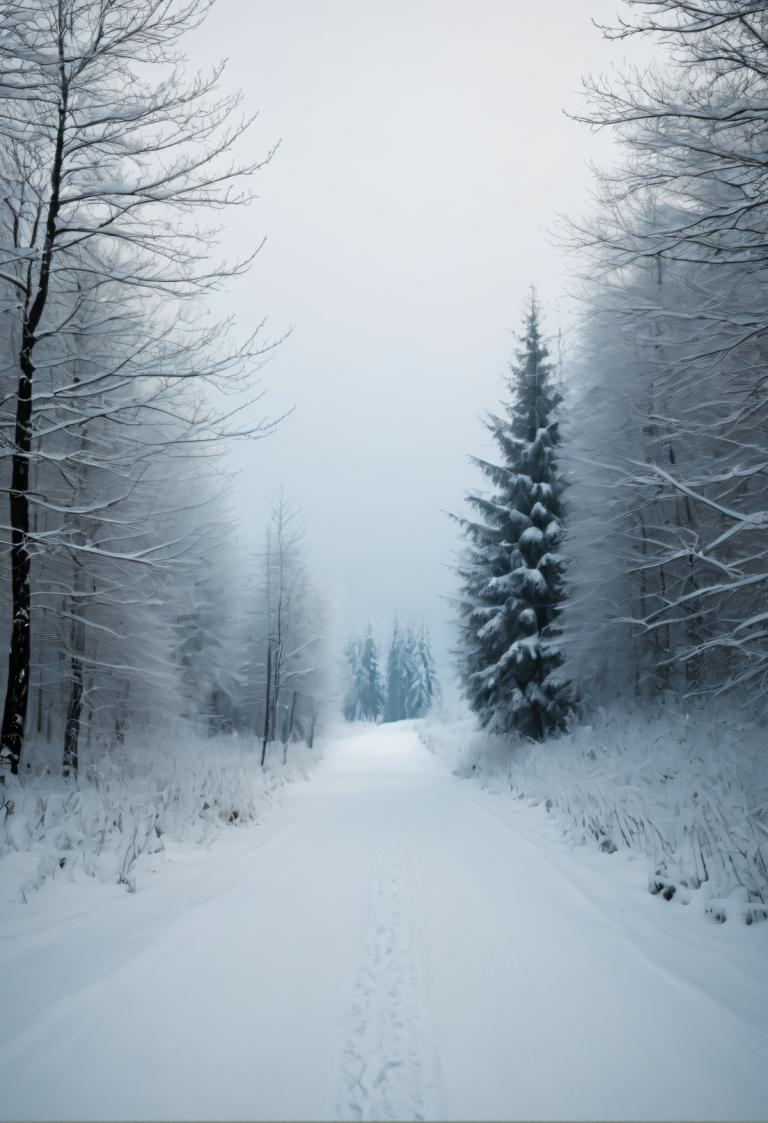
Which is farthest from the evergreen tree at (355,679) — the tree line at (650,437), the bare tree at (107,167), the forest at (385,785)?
the bare tree at (107,167)

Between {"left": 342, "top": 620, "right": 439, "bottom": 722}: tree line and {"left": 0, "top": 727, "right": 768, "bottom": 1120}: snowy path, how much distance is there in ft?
220

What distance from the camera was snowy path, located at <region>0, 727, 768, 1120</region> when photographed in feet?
8.10

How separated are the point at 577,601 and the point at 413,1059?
35.6 ft

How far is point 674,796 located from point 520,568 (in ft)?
28.1

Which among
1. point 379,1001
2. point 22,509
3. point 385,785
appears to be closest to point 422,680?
point 385,785

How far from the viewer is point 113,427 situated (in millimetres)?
9477

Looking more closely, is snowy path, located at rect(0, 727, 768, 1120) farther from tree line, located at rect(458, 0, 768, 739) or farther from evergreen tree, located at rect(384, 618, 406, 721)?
evergreen tree, located at rect(384, 618, 406, 721)

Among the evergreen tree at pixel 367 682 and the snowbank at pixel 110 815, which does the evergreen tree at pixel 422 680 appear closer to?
the evergreen tree at pixel 367 682

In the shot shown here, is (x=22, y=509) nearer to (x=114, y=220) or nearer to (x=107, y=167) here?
(x=114, y=220)

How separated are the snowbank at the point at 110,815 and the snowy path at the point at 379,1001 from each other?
408 millimetres

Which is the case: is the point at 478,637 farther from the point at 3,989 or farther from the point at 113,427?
the point at 3,989

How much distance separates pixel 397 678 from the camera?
263 feet

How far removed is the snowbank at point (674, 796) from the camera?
15.5 ft

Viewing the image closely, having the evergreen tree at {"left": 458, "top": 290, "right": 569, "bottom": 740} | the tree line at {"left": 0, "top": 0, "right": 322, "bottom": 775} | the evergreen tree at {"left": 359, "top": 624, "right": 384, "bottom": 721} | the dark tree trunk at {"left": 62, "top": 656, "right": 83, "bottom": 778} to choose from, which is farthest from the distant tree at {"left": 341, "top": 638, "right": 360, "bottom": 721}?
the tree line at {"left": 0, "top": 0, "right": 322, "bottom": 775}
